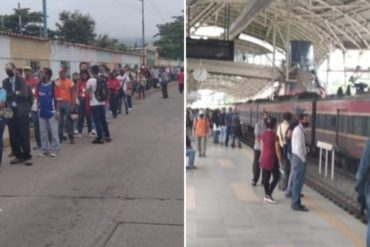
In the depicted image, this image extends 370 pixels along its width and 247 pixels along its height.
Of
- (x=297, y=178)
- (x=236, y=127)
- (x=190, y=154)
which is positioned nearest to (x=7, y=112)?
(x=190, y=154)

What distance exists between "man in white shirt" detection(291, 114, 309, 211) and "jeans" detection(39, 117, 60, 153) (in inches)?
35.3

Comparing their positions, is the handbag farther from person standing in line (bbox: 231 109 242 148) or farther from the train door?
the train door

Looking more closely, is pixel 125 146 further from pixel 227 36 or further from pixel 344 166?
pixel 344 166

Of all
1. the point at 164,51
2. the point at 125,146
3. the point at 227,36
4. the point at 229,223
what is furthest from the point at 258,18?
the point at 229,223

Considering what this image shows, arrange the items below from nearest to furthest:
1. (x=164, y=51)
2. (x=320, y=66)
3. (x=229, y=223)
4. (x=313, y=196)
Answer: (x=164, y=51) → (x=229, y=223) → (x=320, y=66) → (x=313, y=196)

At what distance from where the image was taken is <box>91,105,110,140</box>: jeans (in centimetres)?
119

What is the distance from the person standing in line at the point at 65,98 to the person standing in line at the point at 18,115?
7 centimetres

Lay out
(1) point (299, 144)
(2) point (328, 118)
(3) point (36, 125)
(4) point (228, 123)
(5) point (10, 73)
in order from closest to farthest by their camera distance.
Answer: (5) point (10, 73) < (3) point (36, 125) < (4) point (228, 123) < (1) point (299, 144) < (2) point (328, 118)

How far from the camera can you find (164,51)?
3.77 feet

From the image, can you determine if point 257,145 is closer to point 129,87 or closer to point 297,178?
point 297,178

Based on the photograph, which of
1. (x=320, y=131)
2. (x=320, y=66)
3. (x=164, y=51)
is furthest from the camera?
(x=320, y=131)

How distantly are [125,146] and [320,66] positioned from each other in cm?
80

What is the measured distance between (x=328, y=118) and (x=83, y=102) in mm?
1551

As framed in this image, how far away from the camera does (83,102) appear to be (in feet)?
3.86
